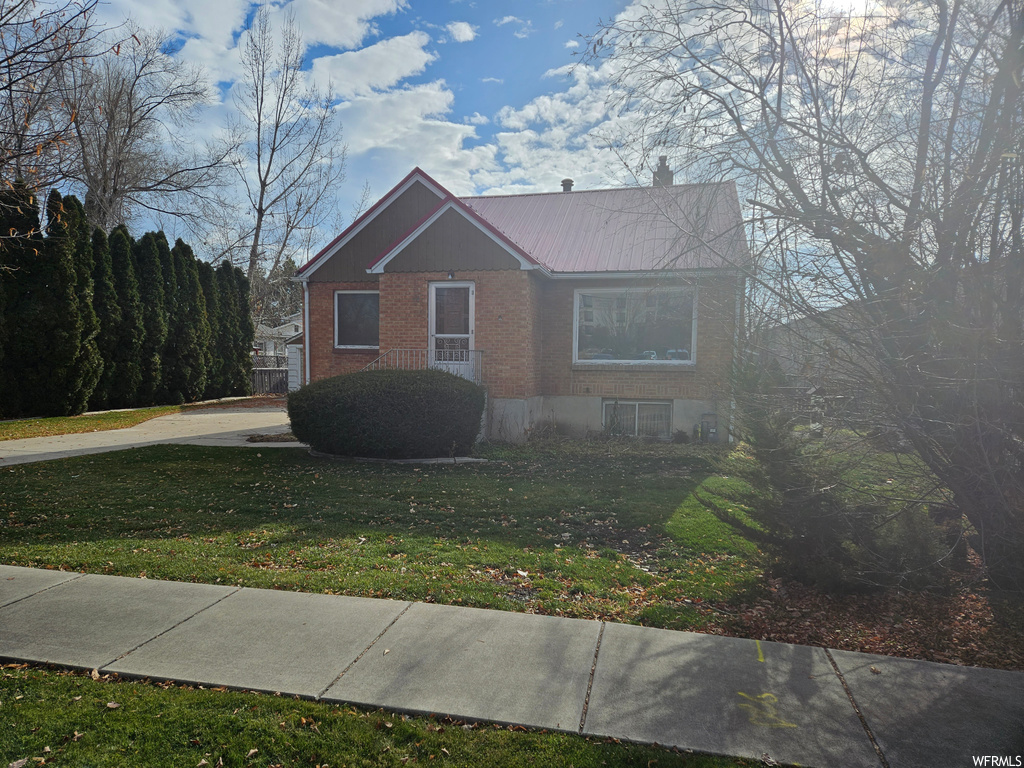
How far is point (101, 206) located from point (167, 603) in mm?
28179

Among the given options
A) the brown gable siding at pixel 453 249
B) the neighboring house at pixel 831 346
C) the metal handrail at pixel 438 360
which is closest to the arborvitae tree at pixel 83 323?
the metal handrail at pixel 438 360

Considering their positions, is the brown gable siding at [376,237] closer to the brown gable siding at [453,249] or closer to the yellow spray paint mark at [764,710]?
the brown gable siding at [453,249]

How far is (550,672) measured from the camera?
3.58 m

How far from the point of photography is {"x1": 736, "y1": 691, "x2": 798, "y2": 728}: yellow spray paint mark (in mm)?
3135

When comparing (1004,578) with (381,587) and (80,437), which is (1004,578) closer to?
(381,587)

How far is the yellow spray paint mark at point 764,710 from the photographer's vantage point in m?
3.13

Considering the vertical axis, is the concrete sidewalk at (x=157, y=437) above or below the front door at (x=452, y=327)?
below

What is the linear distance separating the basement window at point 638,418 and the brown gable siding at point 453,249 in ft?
12.9

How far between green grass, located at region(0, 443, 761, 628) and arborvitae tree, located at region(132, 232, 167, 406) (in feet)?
37.7

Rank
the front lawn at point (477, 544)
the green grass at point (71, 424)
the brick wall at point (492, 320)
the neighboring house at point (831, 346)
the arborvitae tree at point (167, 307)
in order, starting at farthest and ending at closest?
the arborvitae tree at point (167, 307) < the green grass at point (71, 424) < the brick wall at point (492, 320) < the front lawn at point (477, 544) < the neighboring house at point (831, 346)

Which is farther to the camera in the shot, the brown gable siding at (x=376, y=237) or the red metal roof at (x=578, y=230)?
the brown gable siding at (x=376, y=237)

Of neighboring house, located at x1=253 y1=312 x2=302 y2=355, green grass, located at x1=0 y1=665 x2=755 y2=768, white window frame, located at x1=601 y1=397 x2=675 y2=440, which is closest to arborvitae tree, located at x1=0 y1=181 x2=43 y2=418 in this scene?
white window frame, located at x1=601 y1=397 x2=675 y2=440

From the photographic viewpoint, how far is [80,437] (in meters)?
13.5

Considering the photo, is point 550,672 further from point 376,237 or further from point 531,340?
point 376,237
